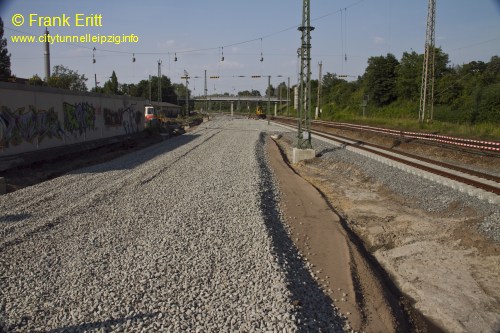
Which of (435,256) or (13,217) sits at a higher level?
(13,217)

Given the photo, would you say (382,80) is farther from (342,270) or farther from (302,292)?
(302,292)

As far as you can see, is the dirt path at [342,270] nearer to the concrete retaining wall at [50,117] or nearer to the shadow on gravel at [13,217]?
the shadow on gravel at [13,217]

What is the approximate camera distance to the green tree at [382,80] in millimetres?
75125

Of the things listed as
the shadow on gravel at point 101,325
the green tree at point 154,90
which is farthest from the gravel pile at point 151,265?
the green tree at point 154,90

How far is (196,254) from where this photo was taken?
7441 mm

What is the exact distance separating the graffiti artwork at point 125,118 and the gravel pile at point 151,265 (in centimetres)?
1851

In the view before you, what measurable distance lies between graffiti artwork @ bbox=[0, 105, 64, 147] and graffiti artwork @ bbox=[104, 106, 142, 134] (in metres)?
8.25

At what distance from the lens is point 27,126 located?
18891 mm

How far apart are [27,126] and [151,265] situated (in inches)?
589

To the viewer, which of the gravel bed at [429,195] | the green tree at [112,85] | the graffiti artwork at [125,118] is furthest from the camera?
the green tree at [112,85]

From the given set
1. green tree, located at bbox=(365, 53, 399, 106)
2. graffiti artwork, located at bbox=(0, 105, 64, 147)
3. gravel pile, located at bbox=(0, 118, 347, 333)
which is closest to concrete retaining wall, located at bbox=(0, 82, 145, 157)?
graffiti artwork, located at bbox=(0, 105, 64, 147)

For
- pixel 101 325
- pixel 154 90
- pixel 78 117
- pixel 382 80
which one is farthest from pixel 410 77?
pixel 154 90

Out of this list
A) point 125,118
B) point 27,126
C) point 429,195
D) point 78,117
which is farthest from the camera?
point 125,118

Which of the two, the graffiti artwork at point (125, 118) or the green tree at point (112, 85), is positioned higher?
the green tree at point (112, 85)
